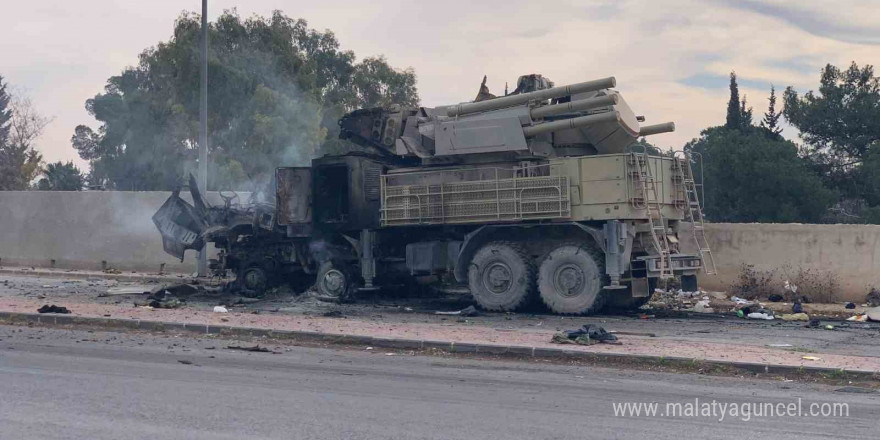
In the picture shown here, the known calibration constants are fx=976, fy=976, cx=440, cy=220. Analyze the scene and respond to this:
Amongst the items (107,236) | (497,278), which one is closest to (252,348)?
(497,278)

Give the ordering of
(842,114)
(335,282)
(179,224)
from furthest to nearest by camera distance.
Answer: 1. (842,114)
2. (179,224)
3. (335,282)

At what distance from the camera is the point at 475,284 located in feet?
55.3

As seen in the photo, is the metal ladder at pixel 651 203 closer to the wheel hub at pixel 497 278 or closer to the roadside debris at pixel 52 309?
the wheel hub at pixel 497 278

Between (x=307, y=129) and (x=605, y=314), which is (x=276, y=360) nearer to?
(x=605, y=314)

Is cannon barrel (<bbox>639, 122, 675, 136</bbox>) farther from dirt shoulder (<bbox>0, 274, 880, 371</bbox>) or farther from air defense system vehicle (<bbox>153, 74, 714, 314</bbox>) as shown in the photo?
dirt shoulder (<bbox>0, 274, 880, 371</bbox>)

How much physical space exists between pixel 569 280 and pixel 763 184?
17488 millimetres

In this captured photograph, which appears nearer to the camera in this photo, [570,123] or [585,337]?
A: [585,337]

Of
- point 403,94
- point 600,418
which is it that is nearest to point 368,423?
point 600,418

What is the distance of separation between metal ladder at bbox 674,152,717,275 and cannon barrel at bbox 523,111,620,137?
1859mm

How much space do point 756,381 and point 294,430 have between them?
16.6ft

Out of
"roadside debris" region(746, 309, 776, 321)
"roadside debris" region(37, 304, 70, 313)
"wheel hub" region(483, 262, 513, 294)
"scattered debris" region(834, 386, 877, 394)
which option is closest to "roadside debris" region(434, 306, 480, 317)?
"wheel hub" region(483, 262, 513, 294)

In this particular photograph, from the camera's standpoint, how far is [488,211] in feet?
54.5

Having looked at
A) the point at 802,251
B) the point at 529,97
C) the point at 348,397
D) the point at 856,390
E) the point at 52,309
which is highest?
the point at 529,97

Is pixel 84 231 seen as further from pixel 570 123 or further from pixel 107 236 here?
pixel 570 123
